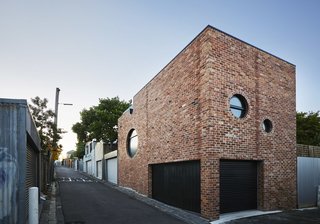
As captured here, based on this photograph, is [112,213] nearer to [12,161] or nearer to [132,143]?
[12,161]

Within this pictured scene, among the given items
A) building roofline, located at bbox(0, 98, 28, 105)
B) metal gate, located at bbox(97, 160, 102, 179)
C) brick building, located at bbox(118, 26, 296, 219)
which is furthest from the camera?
metal gate, located at bbox(97, 160, 102, 179)

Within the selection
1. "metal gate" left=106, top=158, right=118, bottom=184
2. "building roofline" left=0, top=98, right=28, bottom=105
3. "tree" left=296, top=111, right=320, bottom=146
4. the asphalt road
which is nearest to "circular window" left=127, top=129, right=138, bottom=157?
"metal gate" left=106, top=158, right=118, bottom=184

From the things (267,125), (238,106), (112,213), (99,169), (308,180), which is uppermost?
(238,106)

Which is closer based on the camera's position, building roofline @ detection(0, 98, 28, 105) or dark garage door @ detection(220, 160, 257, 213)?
building roofline @ detection(0, 98, 28, 105)

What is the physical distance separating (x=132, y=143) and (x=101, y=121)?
66.8 feet

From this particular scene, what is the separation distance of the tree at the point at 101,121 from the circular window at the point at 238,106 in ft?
95.3

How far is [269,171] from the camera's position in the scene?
10891mm

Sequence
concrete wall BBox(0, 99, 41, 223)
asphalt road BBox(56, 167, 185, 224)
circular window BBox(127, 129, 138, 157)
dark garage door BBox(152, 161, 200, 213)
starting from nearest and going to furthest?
concrete wall BBox(0, 99, 41, 223) → asphalt road BBox(56, 167, 185, 224) → dark garage door BBox(152, 161, 200, 213) → circular window BBox(127, 129, 138, 157)

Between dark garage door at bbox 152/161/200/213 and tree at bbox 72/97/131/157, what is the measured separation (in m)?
24.6

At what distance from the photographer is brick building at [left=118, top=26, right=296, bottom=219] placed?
31.4ft

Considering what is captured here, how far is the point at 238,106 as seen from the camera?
10641mm

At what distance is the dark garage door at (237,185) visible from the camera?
384 inches

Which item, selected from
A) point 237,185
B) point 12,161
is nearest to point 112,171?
point 237,185

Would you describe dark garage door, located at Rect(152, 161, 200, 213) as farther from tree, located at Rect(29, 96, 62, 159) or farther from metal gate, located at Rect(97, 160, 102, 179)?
metal gate, located at Rect(97, 160, 102, 179)
